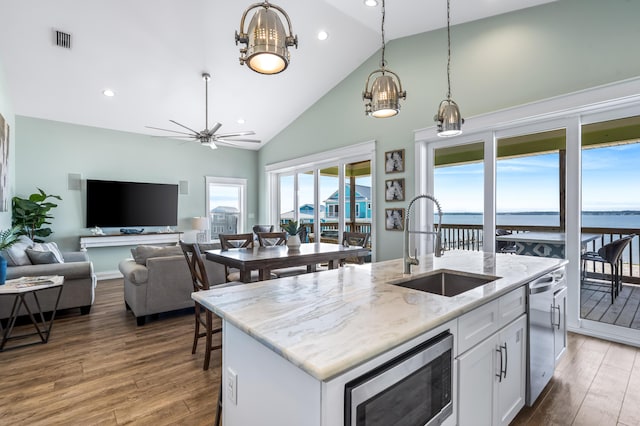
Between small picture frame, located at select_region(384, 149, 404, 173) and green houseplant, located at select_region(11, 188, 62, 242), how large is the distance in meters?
5.57

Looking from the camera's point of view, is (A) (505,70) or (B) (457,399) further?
(A) (505,70)

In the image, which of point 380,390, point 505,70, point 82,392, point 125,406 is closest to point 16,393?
point 82,392

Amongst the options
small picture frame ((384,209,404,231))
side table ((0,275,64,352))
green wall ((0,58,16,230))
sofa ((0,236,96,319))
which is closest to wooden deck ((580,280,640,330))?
small picture frame ((384,209,404,231))

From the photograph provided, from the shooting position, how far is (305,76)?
5.47 m

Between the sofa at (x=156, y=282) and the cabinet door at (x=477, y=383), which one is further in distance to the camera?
the sofa at (x=156, y=282)

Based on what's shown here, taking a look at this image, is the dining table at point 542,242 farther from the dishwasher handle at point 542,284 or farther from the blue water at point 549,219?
the dishwasher handle at point 542,284

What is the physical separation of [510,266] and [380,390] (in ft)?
5.66

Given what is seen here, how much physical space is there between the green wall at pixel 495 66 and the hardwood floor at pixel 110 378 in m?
3.32

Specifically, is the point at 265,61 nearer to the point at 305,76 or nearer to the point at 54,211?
the point at 305,76

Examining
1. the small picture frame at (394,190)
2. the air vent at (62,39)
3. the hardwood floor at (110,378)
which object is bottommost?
the hardwood floor at (110,378)

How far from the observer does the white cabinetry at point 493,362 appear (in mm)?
1374

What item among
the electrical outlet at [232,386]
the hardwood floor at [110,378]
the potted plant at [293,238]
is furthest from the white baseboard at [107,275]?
the electrical outlet at [232,386]

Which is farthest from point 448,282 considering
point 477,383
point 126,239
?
point 126,239

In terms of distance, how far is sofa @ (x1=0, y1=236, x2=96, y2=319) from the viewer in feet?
11.4
